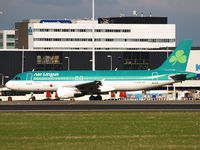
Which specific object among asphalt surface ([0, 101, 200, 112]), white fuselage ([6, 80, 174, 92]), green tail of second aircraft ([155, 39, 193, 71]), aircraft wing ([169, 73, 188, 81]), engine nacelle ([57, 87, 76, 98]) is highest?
green tail of second aircraft ([155, 39, 193, 71])

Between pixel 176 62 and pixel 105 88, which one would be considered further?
pixel 176 62

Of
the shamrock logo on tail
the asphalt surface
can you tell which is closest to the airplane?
the shamrock logo on tail

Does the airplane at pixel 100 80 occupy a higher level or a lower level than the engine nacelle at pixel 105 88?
higher

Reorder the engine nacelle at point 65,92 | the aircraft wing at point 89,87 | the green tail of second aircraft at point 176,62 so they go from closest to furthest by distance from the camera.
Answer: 1. the engine nacelle at point 65,92
2. the aircraft wing at point 89,87
3. the green tail of second aircraft at point 176,62

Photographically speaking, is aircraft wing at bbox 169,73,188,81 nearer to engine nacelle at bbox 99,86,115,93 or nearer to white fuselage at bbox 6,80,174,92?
white fuselage at bbox 6,80,174,92

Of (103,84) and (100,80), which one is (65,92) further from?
(103,84)

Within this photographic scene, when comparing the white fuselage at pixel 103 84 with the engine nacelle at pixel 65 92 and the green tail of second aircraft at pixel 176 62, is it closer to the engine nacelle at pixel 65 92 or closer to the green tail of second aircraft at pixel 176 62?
the engine nacelle at pixel 65 92

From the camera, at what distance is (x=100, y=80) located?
7088 cm

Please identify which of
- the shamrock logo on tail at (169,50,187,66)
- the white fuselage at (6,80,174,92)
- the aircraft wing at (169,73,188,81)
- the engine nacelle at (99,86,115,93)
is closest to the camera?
the aircraft wing at (169,73,188,81)

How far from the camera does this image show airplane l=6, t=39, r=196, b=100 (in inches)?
2749

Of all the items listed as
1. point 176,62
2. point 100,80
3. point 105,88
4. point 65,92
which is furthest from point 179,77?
point 65,92

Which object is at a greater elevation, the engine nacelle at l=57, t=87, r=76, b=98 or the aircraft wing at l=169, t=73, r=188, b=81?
the aircraft wing at l=169, t=73, r=188, b=81

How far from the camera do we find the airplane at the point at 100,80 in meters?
69.8

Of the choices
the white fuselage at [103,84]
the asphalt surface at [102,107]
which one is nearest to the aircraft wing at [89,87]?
the white fuselage at [103,84]
